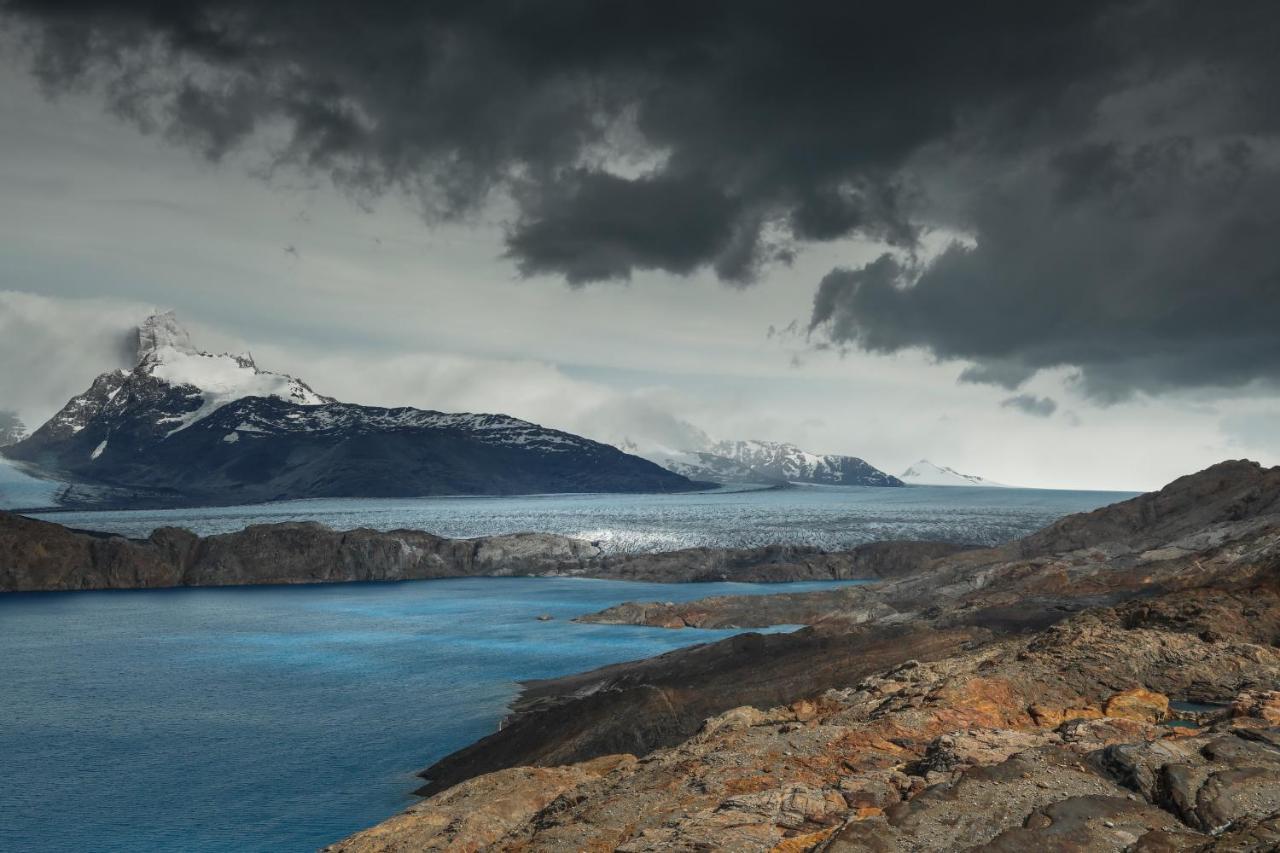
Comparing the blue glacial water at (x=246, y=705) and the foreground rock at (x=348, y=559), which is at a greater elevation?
the foreground rock at (x=348, y=559)

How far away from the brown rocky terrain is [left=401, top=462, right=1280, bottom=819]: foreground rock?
18 centimetres

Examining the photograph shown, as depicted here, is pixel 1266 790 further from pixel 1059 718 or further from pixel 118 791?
pixel 118 791

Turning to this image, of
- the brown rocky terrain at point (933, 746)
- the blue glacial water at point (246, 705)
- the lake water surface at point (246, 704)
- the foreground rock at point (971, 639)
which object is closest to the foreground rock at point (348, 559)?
the lake water surface at point (246, 704)

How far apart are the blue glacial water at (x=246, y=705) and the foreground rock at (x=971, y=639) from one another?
19.2ft

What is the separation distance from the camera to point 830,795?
65.6 feet

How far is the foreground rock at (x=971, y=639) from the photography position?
33469 mm

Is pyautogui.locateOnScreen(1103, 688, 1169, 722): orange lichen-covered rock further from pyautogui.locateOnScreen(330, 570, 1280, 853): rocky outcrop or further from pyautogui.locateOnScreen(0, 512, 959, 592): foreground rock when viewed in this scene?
→ pyautogui.locateOnScreen(0, 512, 959, 592): foreground rock

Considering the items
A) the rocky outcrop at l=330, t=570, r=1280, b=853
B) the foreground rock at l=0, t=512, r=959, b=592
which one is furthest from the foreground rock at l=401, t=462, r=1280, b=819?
the foreground rock at l=0, t=512, r=959, b=592

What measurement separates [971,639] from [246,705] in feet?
170

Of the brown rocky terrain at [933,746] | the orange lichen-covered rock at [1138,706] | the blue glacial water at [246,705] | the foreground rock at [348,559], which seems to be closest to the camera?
the brown rocky terrain at [933,746]

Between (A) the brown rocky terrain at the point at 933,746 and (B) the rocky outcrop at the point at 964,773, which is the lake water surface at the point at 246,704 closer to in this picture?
(A) the brown rocky terrain at the point at 933,746

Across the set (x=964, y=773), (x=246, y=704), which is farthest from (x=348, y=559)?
(x=964, y=773)

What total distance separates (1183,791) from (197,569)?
17010 centimetres

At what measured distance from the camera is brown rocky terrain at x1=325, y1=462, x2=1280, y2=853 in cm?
1745
